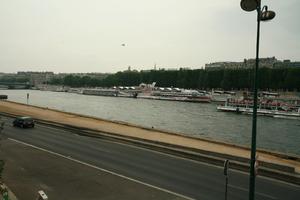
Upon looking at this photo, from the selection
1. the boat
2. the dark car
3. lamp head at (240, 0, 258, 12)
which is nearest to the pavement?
lamp head at (240, 0, 258, 12)

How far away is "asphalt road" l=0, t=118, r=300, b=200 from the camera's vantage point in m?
17.0

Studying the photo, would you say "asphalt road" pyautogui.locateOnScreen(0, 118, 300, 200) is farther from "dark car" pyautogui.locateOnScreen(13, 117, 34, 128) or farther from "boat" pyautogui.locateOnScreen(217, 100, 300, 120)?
"boat" pyautogui.locateOnScreen(217, 100, 300, 120)

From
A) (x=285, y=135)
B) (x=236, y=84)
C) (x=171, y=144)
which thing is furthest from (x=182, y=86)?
(x=171, y=144)

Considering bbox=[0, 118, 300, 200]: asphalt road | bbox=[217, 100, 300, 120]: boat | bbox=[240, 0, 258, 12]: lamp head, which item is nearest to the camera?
bbox=[240, 0, 258, 12]: lamp head

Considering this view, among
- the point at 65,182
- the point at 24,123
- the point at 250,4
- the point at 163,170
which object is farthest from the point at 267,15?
the point at 24,123

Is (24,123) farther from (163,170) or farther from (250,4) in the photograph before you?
(250,4)

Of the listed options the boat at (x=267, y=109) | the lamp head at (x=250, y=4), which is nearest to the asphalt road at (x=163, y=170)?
the lamp head at (x=250, y=4)

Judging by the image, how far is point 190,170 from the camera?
2081 cm

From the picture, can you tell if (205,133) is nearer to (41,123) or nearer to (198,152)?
(41,123)

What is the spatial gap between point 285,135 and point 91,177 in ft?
144

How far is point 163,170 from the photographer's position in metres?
20.8

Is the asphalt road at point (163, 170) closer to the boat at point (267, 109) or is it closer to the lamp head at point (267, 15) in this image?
the lamp head at point (267, 15)

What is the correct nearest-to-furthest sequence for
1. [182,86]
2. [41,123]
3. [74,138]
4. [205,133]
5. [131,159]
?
[131,159] → [74,138] → [41,123] → [205,133] → [182,86]

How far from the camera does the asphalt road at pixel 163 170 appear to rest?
1703cm
